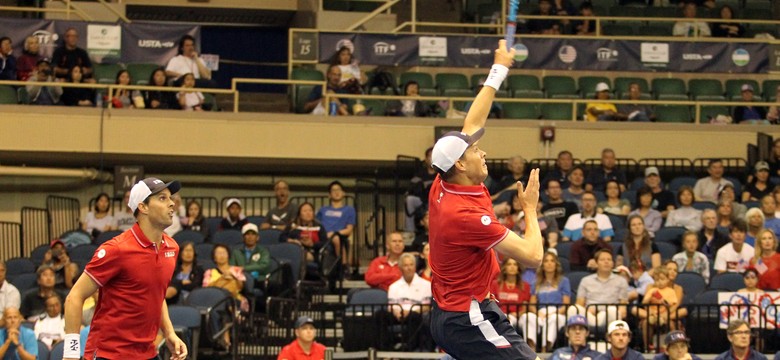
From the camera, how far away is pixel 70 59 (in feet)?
68.9

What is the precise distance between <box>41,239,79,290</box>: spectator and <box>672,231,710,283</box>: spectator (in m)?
7.07

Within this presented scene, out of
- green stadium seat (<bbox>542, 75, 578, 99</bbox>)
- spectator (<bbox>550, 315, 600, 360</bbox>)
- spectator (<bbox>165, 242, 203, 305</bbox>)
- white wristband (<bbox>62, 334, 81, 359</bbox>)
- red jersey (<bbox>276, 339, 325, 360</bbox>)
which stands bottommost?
red jersey (<bbox>276, 339, 325, 360</bbox>)

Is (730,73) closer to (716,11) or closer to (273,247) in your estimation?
(716,11)

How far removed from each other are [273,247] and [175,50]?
17.6 ft

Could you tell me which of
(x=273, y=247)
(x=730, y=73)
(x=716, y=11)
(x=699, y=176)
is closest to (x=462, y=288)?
(x=273, y=247)

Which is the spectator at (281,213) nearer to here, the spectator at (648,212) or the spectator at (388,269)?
the spectator at (388,269)

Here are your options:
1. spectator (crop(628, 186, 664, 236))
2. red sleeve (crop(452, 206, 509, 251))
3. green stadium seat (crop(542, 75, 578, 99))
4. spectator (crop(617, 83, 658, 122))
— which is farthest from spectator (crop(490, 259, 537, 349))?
green stadium seat (crop(542, 75, 578, 99))

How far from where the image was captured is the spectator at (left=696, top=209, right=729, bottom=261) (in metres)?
16.8

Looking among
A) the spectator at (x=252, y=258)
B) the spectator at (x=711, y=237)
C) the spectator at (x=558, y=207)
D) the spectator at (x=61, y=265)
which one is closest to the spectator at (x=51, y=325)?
the spectator at (x=61, y=265)

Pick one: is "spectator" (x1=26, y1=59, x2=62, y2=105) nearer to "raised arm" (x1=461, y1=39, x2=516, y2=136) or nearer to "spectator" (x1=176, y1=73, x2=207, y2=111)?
"spectator" (x1=176, y1=73, x2=207, y2=111)

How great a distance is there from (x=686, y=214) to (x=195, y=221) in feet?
21.2

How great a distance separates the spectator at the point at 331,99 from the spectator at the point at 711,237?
257 inches

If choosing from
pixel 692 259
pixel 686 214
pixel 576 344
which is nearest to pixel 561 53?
pixel 686 214

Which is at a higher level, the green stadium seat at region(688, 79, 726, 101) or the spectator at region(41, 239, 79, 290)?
the green stadium seat at region(688, 79, 726, 101)
